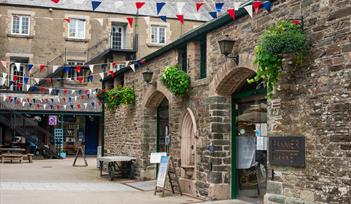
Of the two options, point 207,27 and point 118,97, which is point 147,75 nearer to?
point 118,97

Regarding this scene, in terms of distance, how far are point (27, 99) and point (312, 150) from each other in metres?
22.4

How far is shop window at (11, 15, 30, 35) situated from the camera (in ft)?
91.6

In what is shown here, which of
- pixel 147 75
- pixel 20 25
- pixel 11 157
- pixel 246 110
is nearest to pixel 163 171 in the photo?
pixel 246 110

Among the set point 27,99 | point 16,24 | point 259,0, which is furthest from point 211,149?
point 16,24

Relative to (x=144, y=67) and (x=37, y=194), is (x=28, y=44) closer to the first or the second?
(x=144, y=67)

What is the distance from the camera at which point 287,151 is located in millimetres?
7512

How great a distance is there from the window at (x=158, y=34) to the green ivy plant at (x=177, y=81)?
60.8ft

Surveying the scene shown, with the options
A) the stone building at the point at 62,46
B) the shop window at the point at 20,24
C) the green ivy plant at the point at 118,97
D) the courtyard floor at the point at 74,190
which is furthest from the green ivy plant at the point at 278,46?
the shop window at the point at 20,24

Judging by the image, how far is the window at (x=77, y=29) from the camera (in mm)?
28875

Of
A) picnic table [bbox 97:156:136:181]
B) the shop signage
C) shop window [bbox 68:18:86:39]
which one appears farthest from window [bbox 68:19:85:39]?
the shop signage

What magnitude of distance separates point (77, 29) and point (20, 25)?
3259 mm

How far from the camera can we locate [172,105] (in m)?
12.4

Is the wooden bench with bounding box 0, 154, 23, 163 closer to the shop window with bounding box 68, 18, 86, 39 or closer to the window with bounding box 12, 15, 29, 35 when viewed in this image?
the window with bounding box 12, 15, 29, 35

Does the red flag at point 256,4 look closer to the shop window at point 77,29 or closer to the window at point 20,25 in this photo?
the shop window at point 77,29
